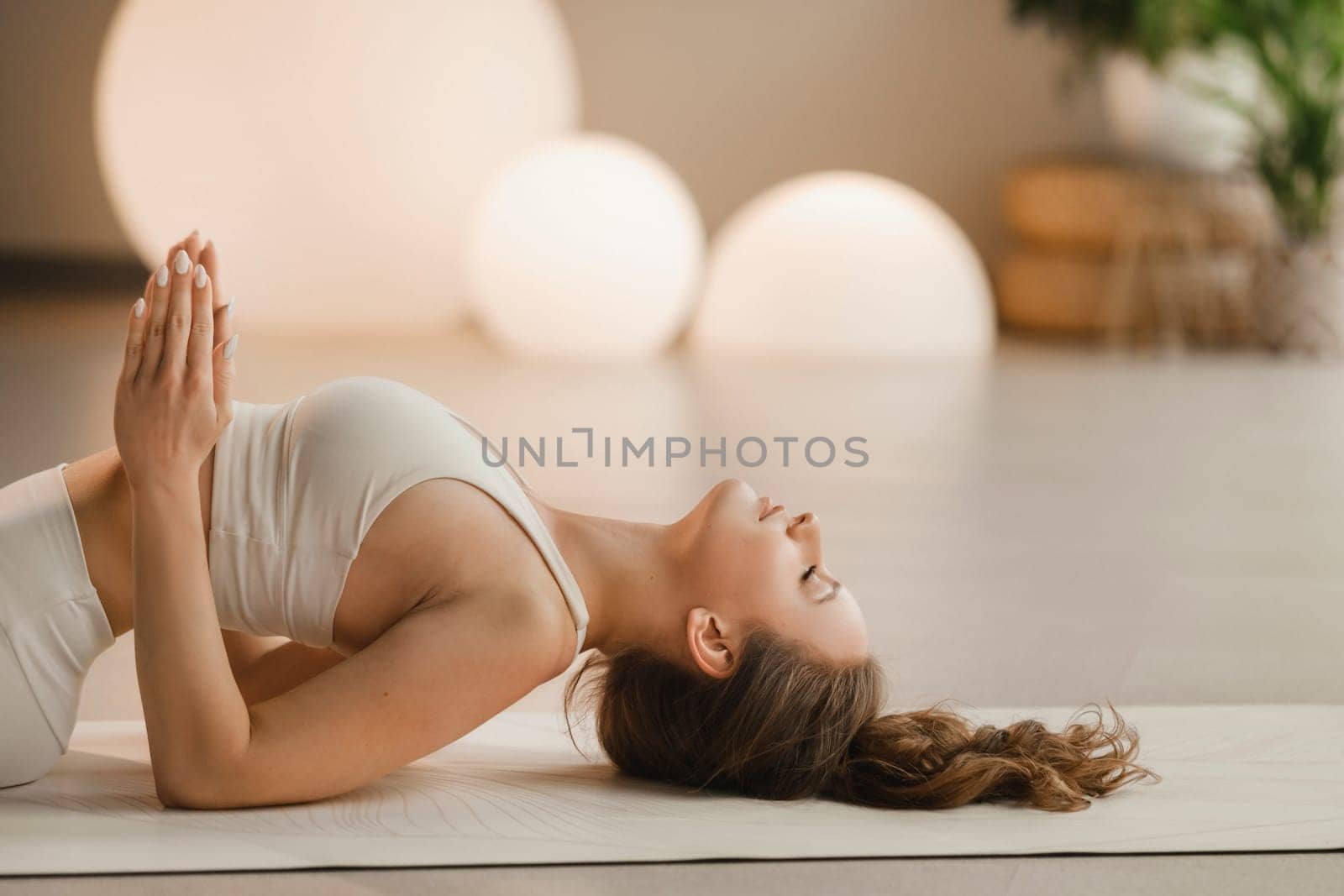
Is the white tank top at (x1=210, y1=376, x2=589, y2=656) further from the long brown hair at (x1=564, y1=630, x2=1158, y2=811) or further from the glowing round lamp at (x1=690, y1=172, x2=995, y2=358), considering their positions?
the glowing round lamp at (x1=690, y1=172, x2=995, y2=358)

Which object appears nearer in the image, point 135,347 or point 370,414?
point 135,347

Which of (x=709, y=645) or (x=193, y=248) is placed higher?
(x=193, y=248)

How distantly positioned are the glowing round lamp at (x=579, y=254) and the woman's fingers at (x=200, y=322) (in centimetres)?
326

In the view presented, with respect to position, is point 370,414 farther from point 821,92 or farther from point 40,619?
point 821,92

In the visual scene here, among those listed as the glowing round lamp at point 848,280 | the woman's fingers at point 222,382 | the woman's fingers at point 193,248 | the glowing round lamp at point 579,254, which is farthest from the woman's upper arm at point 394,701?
the glowing round lamp at point 848,280

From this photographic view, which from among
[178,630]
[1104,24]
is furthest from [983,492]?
[1104,24]

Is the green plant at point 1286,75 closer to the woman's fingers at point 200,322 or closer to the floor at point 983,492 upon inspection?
the floor at point 983,492

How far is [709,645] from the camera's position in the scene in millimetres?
1502

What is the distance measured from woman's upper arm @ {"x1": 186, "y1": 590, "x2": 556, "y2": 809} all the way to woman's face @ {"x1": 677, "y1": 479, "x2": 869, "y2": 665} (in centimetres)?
18

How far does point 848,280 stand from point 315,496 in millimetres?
3468

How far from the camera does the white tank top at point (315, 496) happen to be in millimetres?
1456

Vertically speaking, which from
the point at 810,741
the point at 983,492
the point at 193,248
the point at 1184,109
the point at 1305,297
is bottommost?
the point at 983,492

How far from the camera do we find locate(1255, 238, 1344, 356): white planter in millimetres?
5160

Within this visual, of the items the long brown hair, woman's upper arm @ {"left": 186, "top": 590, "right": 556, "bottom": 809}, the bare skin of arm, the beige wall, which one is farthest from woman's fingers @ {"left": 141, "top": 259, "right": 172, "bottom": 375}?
the beige wall
